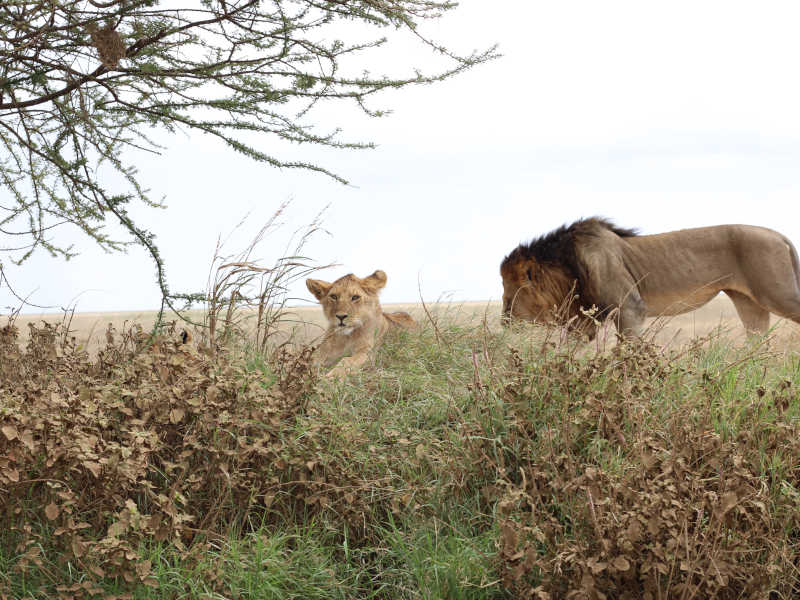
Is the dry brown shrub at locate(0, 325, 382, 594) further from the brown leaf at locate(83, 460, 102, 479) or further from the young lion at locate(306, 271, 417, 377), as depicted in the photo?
the young lion at locate(306, 271, 417, 377)

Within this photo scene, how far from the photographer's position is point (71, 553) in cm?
399

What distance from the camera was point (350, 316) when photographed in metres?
6.92

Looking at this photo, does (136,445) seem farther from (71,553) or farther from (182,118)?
(182,118)

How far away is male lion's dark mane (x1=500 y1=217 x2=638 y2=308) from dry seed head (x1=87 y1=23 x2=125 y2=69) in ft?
15.2

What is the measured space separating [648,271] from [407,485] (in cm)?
535

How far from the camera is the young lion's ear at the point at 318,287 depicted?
716 cm

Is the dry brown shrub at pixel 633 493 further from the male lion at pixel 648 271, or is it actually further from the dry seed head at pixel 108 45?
the male lion at pixel 648 271

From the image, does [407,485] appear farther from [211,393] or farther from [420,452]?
[211,393]

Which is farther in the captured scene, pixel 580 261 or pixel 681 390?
pixel 580 261

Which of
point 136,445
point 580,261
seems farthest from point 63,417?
point 580,261

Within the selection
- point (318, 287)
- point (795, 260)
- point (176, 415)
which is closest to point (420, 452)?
point (176, 415)

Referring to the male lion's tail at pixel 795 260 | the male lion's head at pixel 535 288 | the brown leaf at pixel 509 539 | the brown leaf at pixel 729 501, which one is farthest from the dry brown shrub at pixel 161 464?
the male lion's tail at pixel 795 260

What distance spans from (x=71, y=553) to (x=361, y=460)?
1.55m

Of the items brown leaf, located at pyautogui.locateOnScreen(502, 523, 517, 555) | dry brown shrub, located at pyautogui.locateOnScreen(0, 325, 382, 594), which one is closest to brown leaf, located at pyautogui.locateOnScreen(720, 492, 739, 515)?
brown leaf, located at pyautogui.locateOnScreen(502, 523, 517, 555)
